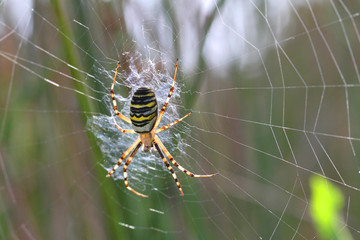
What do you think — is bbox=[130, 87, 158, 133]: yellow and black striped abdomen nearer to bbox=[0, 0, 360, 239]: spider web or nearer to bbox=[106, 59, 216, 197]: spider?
bbox=[106, 59, 216, 197]: spider

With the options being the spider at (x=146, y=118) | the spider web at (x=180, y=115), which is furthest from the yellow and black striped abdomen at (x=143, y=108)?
the spider web at (x=180, y=115)

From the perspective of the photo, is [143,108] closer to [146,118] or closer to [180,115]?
[146,118]

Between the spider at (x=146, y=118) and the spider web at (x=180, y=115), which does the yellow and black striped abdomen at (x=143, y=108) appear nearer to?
the spider at (x=146, y=118)

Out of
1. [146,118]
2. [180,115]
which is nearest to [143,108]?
[146,118]

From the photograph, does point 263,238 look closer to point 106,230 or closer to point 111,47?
point 106,230

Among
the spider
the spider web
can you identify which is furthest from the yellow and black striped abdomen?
the spider web

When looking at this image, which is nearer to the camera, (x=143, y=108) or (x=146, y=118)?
(x=143, y=108)
